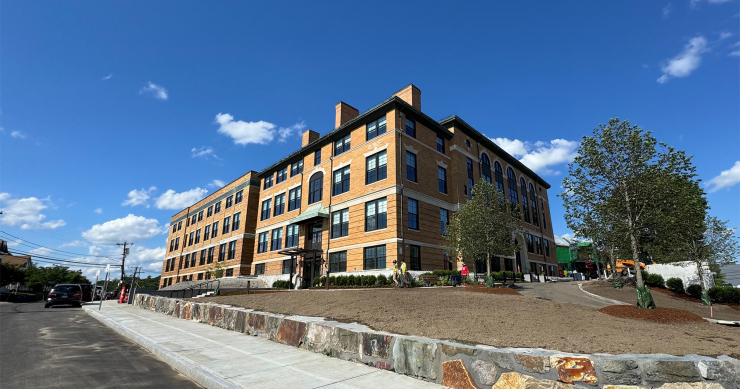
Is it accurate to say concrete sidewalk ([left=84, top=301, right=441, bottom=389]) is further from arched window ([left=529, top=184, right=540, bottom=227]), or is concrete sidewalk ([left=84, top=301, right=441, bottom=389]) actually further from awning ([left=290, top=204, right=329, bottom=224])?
arched window ([left=529, top=184, right=540, bottom=227])

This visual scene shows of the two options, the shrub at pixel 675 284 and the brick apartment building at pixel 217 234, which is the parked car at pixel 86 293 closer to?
the brick apartment building at pixel 217 234

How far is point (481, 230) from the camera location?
22828mm

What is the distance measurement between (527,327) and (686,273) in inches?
1023

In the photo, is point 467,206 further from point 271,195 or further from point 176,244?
point 176,244

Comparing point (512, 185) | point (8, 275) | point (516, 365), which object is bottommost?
point (516, 365)

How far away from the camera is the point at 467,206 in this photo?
935 inches

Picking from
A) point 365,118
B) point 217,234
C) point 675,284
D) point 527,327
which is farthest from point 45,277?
point 675,284

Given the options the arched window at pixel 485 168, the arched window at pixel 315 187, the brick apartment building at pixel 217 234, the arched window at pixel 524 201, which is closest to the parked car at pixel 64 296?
the brick apartment building at pixel 217 234

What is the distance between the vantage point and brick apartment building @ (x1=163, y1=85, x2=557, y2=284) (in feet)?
87.0

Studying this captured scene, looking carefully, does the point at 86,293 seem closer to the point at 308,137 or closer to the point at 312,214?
the point at 312,214

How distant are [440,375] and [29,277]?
95.2m

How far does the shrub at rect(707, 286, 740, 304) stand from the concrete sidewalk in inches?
992

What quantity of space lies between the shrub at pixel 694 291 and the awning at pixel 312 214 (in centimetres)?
2665

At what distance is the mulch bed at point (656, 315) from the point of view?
32.2 feet
